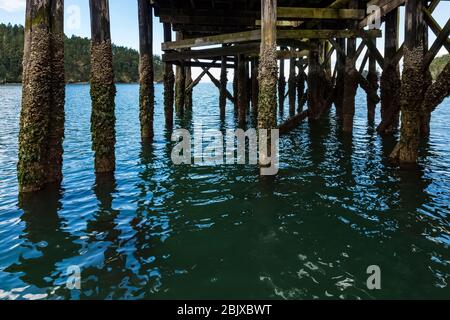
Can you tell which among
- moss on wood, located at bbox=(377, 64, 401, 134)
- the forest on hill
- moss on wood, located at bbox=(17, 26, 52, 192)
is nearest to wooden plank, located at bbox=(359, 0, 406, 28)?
moss on wood, located at bbox=(377, 64, 401, 134)

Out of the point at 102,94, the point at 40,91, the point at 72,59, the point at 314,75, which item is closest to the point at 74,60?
the point at 72,59

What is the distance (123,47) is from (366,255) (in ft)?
600

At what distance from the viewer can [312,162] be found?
9.60 m

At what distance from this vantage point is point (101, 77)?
755 centimetres

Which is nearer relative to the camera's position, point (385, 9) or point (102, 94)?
point (102, 94)

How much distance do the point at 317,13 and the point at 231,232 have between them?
21.6ft

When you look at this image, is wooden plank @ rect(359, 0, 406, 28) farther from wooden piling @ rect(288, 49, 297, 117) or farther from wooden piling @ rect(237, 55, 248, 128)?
wooden piling @ rect(288, 49, 297, 117)

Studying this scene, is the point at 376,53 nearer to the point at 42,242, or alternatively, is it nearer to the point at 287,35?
the point at 287,35

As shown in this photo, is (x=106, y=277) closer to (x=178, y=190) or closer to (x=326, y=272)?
(x=326, y=272)

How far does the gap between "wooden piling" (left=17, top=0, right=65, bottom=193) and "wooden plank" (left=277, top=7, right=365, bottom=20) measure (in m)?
5.00

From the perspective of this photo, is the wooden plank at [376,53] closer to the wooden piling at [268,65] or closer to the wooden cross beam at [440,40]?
the wooden cross beam at [440,40]

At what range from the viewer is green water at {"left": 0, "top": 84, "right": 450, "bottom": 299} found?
3959mm

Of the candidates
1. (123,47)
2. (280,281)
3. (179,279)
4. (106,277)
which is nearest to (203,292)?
(179,279)

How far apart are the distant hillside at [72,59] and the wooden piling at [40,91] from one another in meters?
119
